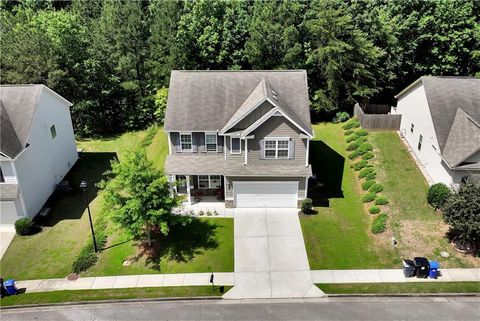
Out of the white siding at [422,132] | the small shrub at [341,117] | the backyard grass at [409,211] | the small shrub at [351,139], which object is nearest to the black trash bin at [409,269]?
the backyard grass at [409,211]

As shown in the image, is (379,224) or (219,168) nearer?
(379,224)

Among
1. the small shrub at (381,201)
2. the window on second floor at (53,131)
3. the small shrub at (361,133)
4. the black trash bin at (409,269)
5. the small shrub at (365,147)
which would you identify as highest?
the window on second floor at (53,131)

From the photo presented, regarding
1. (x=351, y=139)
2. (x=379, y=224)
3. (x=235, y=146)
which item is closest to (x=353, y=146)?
(x=351, y=139)

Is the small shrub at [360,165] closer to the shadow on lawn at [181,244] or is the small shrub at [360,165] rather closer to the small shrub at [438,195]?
the small shrub at [438,195]

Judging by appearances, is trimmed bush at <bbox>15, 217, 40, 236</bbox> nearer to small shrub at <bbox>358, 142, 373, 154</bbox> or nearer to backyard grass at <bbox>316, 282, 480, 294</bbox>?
backyard grass at <bbox>316, 282, 480, 294</bbox>

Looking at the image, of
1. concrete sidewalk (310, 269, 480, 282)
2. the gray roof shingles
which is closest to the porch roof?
the gray roof shingles

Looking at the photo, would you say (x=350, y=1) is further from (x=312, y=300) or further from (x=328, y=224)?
(x=312, y=300)

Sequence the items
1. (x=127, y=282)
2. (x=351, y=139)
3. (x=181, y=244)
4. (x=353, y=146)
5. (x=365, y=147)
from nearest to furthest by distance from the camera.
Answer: (x=127, y=282), (x=181, y=244), (x=365, y=147), (x=353, y=146), (x=351, y=139)

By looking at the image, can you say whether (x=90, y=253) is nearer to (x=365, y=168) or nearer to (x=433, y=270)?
(x=433, y=270)
